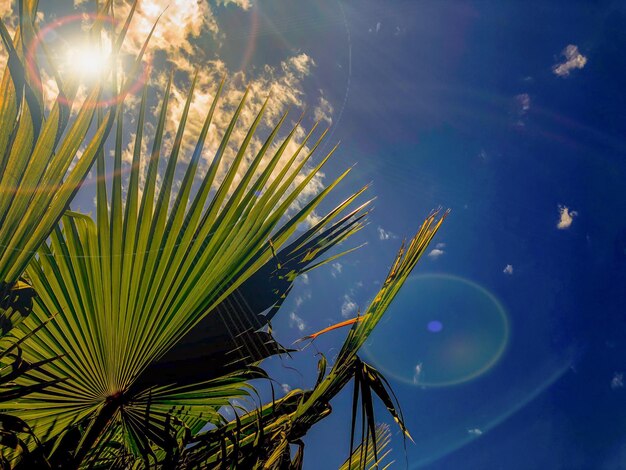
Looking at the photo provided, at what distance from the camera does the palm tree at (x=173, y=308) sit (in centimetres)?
104

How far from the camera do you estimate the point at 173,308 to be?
1252mm

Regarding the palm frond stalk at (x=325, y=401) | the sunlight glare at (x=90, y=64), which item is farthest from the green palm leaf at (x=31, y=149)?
the palm frond stalk at (x=325, y=401)

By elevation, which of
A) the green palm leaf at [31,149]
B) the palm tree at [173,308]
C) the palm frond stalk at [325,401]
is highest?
the green palm leaf at [31,149]

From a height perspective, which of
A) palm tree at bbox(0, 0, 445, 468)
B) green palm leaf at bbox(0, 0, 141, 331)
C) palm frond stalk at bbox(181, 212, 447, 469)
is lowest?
palm frond stalk at bbox(181, 212, 447, 469)

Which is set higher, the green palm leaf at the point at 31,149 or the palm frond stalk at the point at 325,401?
the green palm leaf at the point at 31,149

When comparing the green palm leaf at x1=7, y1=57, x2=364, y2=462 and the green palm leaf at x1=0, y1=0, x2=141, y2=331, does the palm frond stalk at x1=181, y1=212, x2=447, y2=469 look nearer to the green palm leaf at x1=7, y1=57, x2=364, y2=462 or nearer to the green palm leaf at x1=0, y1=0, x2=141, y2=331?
the green palm leaf at x1=7, y1=57, x2=364, y2=462

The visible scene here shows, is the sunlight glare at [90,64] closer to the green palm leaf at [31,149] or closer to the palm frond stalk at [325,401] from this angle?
the green palm leaf at [31,149]

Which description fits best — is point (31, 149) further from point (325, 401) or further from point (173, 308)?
point (325, 401)

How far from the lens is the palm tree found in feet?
3.40

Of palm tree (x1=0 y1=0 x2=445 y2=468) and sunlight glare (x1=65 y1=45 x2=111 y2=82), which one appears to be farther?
palm tree (x1=0 y1=0 x2=445 y2=468)

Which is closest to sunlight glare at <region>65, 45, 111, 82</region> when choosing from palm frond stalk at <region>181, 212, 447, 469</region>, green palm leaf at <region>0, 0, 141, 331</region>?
green palm leaf at <region>0, 0, 141, 331</region>

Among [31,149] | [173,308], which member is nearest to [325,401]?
[173,308]

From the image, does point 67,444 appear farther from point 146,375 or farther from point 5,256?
point 5,256

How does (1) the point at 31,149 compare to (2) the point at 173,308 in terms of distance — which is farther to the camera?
(2) the point at 173,308
